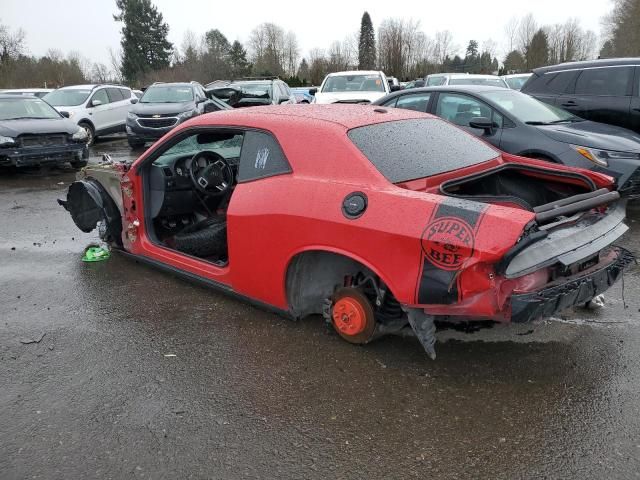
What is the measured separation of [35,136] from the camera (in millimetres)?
9992

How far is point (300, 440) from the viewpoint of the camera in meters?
2.54

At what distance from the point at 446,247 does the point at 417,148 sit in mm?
1098

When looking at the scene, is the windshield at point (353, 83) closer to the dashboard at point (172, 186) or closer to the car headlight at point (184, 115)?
the car headlight at point (184, 115)

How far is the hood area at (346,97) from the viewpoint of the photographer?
39.5ft

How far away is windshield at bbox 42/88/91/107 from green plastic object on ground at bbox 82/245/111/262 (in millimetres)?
11133

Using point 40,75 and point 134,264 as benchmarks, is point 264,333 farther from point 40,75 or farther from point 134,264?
point 40,75

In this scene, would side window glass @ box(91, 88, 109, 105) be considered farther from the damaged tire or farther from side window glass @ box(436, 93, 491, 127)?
the damaged tire

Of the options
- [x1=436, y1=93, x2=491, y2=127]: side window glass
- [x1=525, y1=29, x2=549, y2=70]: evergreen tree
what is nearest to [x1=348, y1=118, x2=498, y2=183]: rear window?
[x1=436, y1=93, x2=491, y2=127]: side window glass

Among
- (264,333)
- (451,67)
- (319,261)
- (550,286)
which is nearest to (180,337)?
(264,333)

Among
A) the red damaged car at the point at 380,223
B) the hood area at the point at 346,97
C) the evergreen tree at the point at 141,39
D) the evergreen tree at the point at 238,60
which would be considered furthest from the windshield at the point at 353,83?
the evergreen tree at the point at 141,39

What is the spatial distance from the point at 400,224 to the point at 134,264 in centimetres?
323

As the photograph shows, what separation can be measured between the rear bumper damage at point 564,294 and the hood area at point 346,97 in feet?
31.0

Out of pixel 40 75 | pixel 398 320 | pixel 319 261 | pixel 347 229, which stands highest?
pixel 40 75

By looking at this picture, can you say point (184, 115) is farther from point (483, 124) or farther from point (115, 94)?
point (483, 124)
